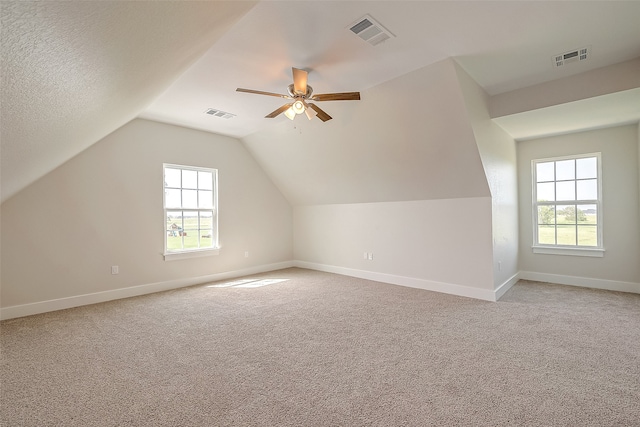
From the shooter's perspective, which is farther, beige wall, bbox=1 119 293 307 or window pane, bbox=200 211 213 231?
window pane, bbox=200 211 213 231

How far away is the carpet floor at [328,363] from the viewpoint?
1853 millimetres

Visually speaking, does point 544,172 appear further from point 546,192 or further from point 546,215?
point 546,215

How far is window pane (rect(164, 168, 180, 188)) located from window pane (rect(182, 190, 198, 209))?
0.19 metres

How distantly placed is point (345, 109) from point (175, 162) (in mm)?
3090

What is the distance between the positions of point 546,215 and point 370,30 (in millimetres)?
4825

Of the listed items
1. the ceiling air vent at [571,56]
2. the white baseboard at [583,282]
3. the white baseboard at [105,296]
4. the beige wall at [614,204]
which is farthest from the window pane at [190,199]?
the beige wall at [614,204]

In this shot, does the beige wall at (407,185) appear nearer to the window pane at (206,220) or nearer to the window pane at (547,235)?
the window pane at (547,235)

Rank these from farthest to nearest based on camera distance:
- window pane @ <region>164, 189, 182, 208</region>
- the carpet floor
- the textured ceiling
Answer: window pane @ <region>164, 189, 182, 208</region> < the textured ceiling < the carpet floor

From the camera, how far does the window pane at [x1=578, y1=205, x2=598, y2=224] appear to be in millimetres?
4758

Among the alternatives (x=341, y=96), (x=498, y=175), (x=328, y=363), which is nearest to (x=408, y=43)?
(x=341, y=96)

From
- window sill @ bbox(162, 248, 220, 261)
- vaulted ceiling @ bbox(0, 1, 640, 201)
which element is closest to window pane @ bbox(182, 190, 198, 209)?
window sill @ bbox(162, 248, 220, 261)

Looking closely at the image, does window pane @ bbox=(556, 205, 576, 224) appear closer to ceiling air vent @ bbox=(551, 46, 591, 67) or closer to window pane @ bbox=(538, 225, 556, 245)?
window pane @ bbox=(538, 225, 556, 245)

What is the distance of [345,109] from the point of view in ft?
13.7

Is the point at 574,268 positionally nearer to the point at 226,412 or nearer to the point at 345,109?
the point at 345,109
